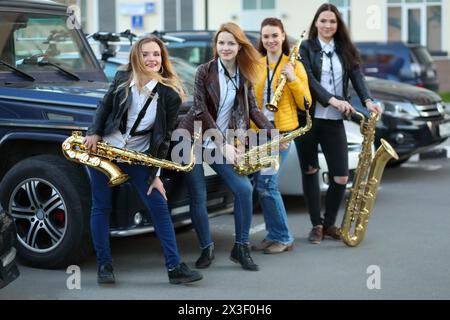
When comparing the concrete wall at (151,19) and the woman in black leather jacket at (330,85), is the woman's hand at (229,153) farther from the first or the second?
the concrete wall at (151,19)

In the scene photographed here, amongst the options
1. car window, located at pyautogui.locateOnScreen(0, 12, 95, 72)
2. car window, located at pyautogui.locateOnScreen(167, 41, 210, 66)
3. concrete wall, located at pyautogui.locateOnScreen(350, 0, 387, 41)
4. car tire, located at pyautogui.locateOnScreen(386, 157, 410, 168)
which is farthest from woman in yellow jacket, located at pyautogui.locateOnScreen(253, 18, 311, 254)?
concrete wall, located at pyautogui.locateOnScreen(350, 0, 387, 41)

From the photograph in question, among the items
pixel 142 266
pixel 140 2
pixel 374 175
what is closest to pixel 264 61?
pixel 374 175

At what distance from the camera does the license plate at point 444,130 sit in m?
11.5

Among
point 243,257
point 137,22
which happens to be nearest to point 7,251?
point 243,257

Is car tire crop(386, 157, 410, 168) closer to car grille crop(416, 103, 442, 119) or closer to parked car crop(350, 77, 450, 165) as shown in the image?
parked car crop(350, 77, 450, 165)

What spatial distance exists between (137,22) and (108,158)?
25433mm

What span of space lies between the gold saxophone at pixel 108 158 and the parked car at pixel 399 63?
11.6m

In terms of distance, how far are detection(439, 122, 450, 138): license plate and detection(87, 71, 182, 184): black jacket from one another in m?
6.08

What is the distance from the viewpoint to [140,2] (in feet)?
102

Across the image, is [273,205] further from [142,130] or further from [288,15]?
[288,15]

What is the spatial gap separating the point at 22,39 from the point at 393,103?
506 cm

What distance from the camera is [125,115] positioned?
20.1 ft

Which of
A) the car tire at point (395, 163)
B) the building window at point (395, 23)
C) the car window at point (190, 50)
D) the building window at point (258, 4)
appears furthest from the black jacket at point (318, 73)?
the building window at point (258, 4)
